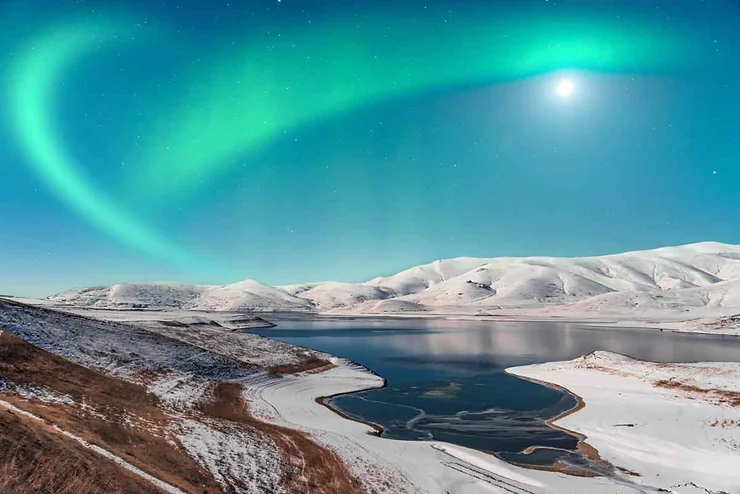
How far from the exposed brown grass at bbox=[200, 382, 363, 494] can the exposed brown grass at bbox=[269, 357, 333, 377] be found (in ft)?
66.6

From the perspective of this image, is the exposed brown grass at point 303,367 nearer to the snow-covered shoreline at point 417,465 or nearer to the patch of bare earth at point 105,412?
the snow-covered shoreline at point 417,465

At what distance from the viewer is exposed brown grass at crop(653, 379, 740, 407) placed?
114ft

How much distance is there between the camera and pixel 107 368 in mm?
36406

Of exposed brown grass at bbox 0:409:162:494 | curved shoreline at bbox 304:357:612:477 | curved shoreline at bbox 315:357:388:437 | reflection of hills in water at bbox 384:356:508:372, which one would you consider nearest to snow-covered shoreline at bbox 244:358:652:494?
curved shoreline at bbox 315:357:388:437

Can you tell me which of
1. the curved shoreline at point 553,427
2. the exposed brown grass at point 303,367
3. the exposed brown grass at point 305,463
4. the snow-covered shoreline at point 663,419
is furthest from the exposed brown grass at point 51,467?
the exposed brown grass at point 303,367

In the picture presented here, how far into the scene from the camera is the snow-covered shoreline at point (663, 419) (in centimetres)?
2275

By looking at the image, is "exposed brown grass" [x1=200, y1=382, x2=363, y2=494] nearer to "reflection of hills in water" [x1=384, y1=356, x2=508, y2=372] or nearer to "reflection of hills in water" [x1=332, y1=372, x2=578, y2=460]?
"reflection of hills in water" [x1=332, y1=372, x2=578, y2=460]

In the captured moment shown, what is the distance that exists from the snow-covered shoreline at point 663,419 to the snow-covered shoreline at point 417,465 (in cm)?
408

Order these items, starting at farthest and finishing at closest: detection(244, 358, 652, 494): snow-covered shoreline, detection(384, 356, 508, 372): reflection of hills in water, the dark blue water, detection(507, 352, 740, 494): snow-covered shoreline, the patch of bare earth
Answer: detection(384, 356, 508, 372): reflection of hills in water → the dark blue water → detection(507, 352, 740, 494): snow-covered shoreline → detection(244, 358, 652, 494): snow-covered shoreline → the patch of bare earth

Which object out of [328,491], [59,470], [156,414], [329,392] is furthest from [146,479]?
[329,392]

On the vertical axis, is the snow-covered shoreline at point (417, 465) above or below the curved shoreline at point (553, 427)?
above

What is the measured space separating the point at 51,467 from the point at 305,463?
11371mm

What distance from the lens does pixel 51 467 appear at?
13.4m

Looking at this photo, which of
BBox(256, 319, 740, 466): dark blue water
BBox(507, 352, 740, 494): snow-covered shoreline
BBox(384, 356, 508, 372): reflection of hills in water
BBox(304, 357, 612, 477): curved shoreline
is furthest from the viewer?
BBox(384, 356, 508, 372): reflection of hills in water
